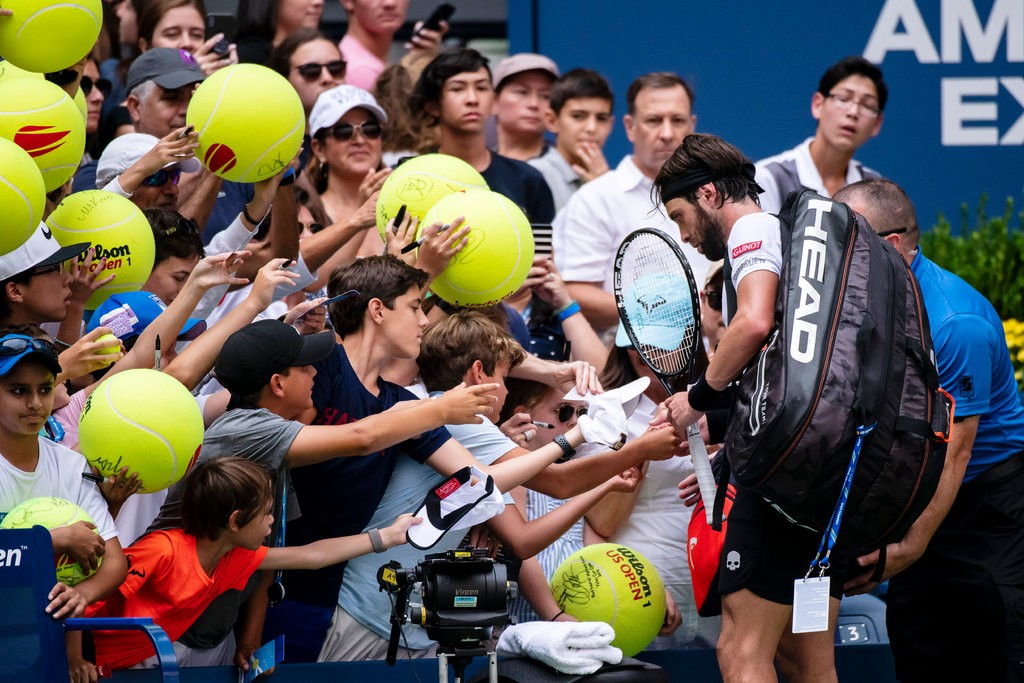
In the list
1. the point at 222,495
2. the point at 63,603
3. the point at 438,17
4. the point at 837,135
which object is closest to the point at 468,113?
the point at 438,17

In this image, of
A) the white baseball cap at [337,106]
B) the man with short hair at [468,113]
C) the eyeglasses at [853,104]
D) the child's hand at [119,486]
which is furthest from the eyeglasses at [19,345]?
the eyeglasses at [853,104]

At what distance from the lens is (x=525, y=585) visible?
5414mm

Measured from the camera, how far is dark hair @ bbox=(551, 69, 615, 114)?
8.32 metres

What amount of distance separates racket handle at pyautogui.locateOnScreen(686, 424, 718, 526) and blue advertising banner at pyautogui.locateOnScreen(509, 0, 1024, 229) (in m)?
4.90

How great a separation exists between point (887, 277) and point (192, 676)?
8.36 feet

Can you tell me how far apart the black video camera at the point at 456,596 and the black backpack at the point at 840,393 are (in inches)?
32.6

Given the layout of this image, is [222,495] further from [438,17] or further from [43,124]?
[438,17]

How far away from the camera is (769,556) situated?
15.6 feet

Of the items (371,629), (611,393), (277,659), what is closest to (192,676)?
(277,659)

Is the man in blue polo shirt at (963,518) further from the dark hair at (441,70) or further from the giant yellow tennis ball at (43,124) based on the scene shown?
the giant yellow tennis ball at (43,124)

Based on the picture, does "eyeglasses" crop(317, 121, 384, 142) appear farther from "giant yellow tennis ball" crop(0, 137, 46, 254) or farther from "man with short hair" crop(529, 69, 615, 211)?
"giant yellow tennis ball" crop(0, 137, 46, 254)

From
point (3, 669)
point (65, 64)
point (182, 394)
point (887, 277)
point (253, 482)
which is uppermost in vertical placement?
point (65, 64)

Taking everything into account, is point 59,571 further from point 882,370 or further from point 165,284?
point 882,370

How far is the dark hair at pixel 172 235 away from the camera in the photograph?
18.3 feet
